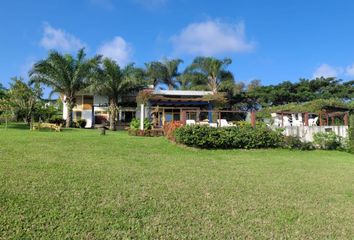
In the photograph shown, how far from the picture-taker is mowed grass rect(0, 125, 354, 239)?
4.14 m

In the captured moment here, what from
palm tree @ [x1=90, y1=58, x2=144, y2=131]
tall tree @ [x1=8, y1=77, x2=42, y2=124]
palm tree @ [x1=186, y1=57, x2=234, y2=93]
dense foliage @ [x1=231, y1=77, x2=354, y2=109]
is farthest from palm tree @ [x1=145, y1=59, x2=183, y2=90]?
tall tree @ [x1=8, y1=77, x2=42, y2=124]

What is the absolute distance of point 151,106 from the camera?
27469mm

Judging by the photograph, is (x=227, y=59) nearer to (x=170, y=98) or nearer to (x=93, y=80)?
(x=170, y=98)

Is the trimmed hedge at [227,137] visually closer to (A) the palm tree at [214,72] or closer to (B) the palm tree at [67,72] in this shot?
(B) the palm tree at [67,72]

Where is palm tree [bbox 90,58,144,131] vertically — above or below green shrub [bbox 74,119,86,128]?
above

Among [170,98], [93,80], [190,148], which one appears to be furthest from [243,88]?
[190,148]

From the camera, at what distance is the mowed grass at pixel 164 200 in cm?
414

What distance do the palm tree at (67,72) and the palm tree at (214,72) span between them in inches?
528

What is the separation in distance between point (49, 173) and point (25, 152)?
3.22 m

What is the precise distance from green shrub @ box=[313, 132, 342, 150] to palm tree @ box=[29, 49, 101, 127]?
1787 cm

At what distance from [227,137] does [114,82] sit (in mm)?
15868

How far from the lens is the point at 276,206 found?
5.30 meters

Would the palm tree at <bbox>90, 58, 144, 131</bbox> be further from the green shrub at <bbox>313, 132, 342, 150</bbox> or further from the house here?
the green shrub at <bbox>313, 132, 342, 150</bbox>

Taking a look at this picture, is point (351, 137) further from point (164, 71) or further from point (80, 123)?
point (164, 71)
